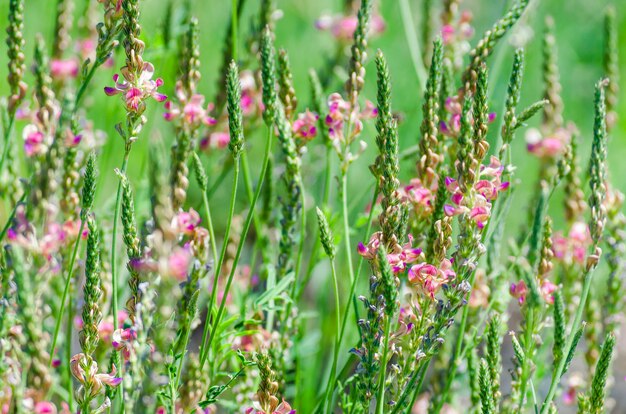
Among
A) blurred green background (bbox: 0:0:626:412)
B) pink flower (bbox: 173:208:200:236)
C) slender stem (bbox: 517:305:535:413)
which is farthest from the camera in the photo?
blurred green background (bbox: 0:0:626:412)

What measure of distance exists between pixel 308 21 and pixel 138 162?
1.54 meters

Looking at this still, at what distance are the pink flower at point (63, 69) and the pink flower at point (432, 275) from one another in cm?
135

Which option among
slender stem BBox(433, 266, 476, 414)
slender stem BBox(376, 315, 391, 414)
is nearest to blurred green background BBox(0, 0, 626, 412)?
slender stem BBox(433, 266, 476, 414)

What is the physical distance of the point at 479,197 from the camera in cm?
138

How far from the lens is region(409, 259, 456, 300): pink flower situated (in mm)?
1396

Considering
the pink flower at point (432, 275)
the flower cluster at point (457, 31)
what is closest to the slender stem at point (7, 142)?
the pink flower at point (432, 275)

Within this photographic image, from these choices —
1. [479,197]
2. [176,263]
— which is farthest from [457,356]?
[176,263]

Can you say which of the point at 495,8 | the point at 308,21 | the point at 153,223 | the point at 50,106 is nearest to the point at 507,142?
the point at 153,223

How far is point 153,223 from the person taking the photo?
1548 millimetres

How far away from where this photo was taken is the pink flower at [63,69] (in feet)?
7.88

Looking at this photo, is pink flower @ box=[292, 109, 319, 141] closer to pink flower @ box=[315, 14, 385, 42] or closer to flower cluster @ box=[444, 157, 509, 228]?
flower cluster @ box=[444, 157, 509, 228]

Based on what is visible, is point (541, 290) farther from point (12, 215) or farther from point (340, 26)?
point (340, 26)

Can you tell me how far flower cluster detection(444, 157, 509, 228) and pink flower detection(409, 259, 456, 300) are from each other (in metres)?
0.08

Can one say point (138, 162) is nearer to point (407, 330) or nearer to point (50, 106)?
point (50, 106)
